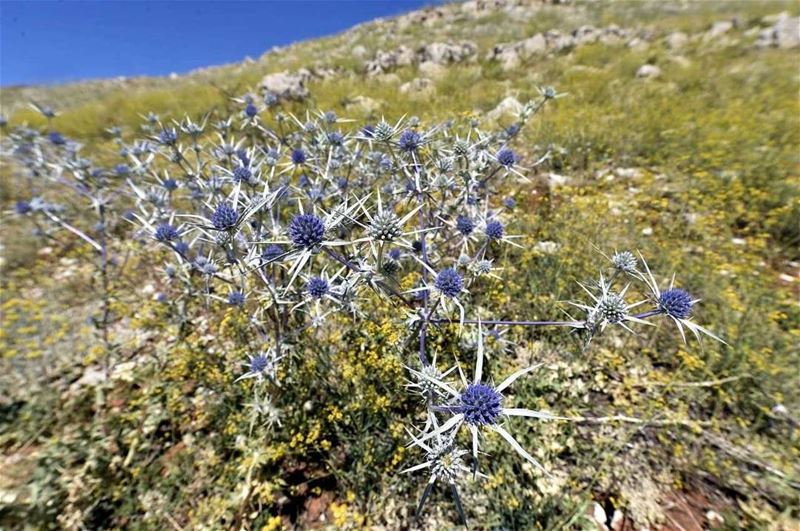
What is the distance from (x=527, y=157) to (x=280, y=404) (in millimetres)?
Answer: 4614

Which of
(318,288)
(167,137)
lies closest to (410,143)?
(318,288)

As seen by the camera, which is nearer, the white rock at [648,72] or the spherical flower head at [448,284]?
the spherical flower head at [448,284]

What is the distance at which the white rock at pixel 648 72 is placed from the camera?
25.8 ft

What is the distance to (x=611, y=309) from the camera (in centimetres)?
148

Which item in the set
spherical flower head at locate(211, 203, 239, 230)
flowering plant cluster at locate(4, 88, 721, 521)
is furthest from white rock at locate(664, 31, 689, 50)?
spherical flower head at locate(211, 203, 239, 230)

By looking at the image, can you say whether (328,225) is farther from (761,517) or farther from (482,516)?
(761,517)

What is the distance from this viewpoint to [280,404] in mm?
2266

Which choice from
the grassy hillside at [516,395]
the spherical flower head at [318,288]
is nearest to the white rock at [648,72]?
the grassy hillside at [516,395]

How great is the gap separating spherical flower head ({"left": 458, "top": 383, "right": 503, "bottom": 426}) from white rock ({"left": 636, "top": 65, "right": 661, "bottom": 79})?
955 cm

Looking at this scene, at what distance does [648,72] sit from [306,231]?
9911 millimetres

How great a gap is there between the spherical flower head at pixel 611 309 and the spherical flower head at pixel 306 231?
114cm

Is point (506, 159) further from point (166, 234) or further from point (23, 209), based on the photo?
point (23, 209)

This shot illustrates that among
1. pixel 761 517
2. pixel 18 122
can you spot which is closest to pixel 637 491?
pixel 761 517

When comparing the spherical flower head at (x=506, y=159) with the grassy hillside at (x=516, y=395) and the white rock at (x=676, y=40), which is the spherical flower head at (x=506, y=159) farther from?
the white rock at (x=676, y=40)
